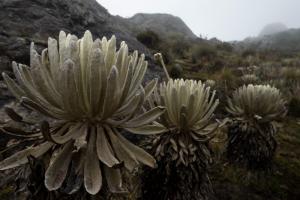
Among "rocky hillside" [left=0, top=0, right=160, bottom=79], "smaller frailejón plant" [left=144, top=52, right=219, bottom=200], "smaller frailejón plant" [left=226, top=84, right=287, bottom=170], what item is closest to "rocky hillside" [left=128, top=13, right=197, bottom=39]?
"rocky hillside" [left=0, top=0, right=160, bottom=79]

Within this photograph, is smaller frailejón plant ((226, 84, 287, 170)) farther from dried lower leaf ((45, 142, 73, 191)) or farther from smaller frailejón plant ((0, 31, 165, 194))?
dried lower leaf ((45, 142, 73, 191))

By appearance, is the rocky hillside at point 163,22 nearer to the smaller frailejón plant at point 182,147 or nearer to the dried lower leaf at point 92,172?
the smaller frailejón plant at point 182,147

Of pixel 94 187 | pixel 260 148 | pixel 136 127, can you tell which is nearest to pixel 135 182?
pixel 136 127

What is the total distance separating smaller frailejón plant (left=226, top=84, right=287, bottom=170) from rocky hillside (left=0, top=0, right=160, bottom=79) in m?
2.60

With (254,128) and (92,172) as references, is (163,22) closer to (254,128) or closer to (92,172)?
(254,128)

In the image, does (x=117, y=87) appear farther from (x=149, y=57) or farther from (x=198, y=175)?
(x=149, y=57)

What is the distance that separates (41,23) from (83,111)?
4131 millimetres

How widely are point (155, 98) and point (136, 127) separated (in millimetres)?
960

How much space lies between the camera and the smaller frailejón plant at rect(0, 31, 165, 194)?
212 centimetres

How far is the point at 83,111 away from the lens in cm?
226

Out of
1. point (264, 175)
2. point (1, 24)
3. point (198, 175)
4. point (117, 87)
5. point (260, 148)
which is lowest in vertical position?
point (264, 175)

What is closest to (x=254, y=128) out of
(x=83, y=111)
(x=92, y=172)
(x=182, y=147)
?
(x=182, y=147)

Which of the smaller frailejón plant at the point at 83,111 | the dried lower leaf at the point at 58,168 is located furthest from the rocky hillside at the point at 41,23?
the dried lower leaf at the point at 58,168

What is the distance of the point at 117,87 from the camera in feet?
7.54
